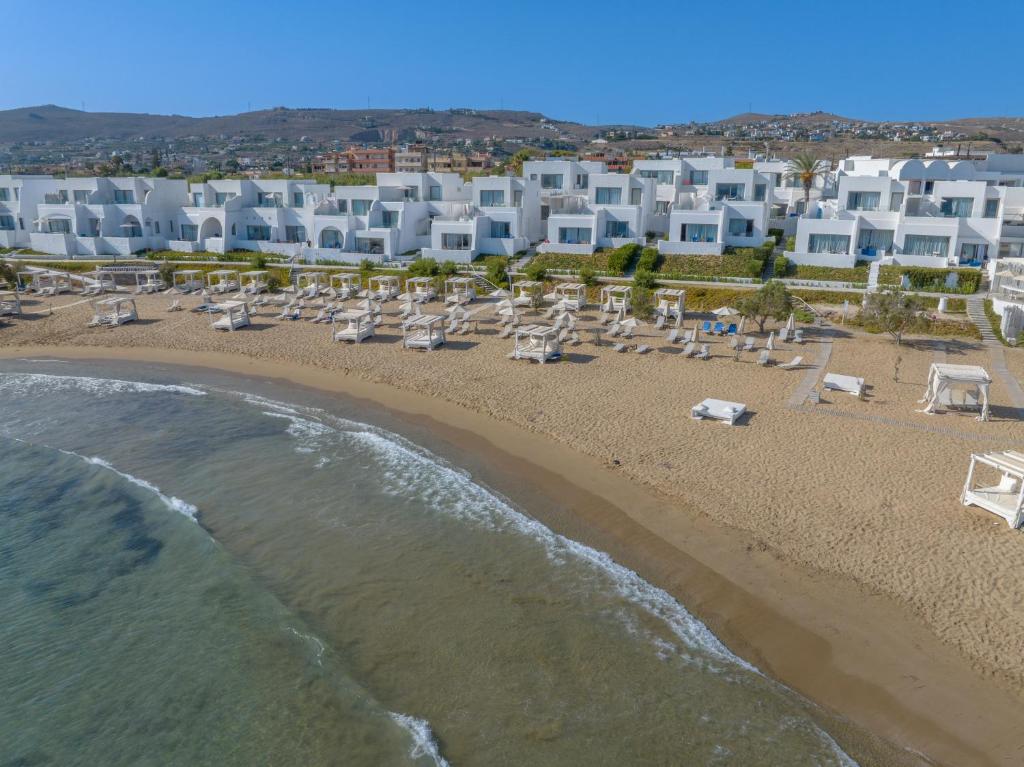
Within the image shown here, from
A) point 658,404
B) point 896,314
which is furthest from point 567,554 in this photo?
point 896,314

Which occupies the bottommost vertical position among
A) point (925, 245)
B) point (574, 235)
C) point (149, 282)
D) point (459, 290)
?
point (149, 282)

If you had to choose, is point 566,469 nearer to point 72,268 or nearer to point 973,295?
point 973,295

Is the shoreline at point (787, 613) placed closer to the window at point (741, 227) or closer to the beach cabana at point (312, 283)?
the beach cabana at point (312, 283)

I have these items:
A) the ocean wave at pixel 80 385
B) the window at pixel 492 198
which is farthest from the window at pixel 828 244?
the ocean wave at pixel 80 385

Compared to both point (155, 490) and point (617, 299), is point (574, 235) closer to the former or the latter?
point (617, 299)

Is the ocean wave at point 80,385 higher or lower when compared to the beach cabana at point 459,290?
A: lower

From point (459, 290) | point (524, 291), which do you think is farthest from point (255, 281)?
point (524, 291)

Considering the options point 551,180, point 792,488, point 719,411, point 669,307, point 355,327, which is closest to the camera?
point 792,488

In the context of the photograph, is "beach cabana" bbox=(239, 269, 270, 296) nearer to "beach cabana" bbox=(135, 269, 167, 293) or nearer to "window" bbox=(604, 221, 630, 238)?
"beach cabana" bbox=(135, 269, 167, 293)
